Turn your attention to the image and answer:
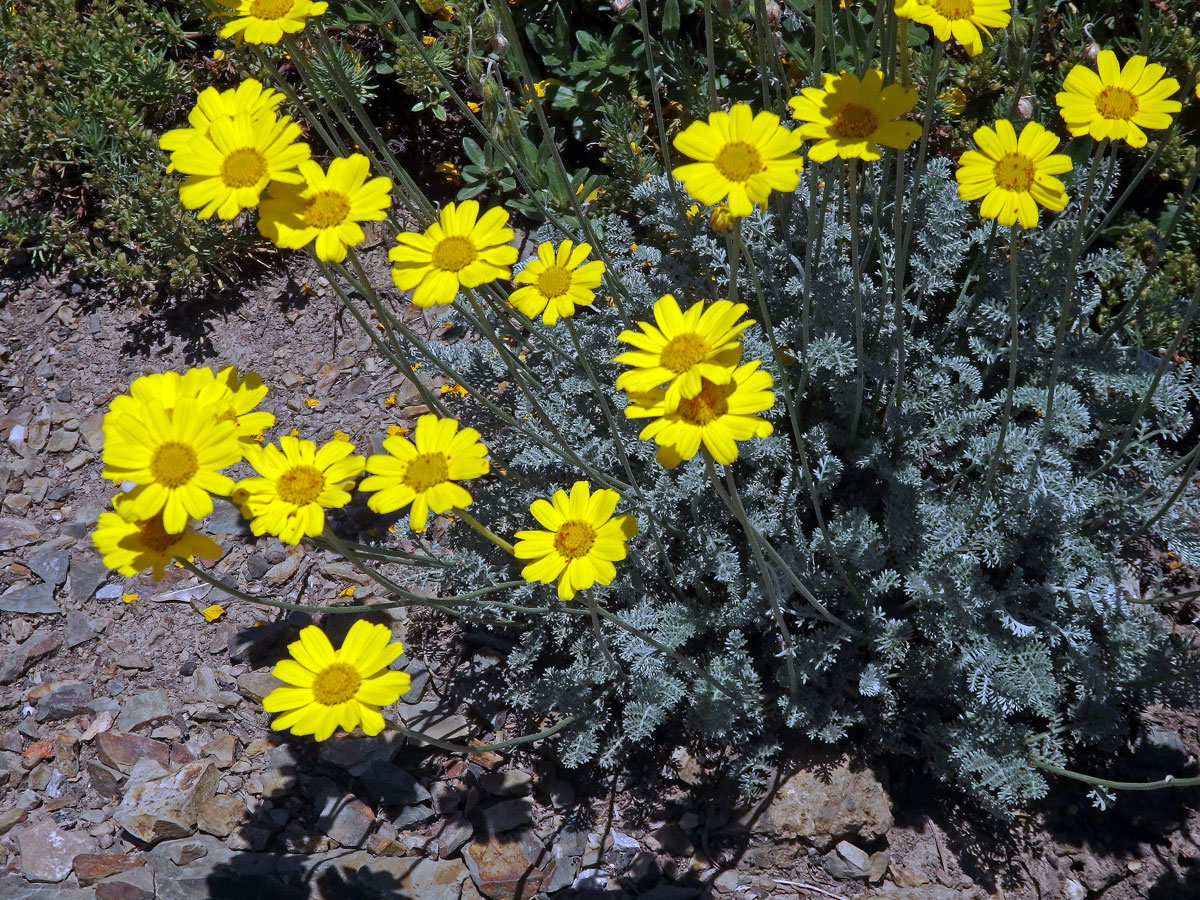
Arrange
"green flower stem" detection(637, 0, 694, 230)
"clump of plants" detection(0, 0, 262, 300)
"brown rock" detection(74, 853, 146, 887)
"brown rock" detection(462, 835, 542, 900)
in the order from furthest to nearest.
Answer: "clump of plants" detection(0, 0, 262, 300) → "brown rock" detection(462, 835, 542, 900) → "brown rock" detection(74, 853, 146, 887) → "green flower stem" detection(637, 0, 694, 230)

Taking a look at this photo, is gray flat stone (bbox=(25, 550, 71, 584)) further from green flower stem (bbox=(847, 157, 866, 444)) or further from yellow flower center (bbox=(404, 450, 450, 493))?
green flower stem (bbox=(847, 157, 866, 444))

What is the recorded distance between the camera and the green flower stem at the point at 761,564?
1.91m

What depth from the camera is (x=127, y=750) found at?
3.16 metres

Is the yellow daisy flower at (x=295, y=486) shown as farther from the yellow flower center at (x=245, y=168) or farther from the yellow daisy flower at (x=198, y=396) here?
the yellow flower center at (x=245, y=168)

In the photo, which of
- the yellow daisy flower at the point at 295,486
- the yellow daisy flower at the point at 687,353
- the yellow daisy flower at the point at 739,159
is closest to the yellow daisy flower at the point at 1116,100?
the yellow daisy flower at the point at 739,159

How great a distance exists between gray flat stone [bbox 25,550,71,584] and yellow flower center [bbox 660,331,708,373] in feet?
9.35

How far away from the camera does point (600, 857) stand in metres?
3.02

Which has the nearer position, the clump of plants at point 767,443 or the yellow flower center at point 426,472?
the clump of plants at point 767,443

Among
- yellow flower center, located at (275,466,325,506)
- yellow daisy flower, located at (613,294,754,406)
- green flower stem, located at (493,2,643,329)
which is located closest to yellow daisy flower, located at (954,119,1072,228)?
yellow daisy flower, located at (613,294,754,406)

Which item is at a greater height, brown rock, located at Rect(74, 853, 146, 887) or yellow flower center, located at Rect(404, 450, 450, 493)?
yellow flower center, located at Rect(404, 450, 450, 493)

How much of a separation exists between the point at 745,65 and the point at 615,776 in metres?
3.12

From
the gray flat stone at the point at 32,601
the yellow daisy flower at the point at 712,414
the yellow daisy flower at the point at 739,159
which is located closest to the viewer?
the yellow daisy flower at the point at 712,414

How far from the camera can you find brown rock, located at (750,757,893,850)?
9.65 ft

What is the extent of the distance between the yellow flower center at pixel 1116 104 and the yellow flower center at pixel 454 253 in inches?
61.0
